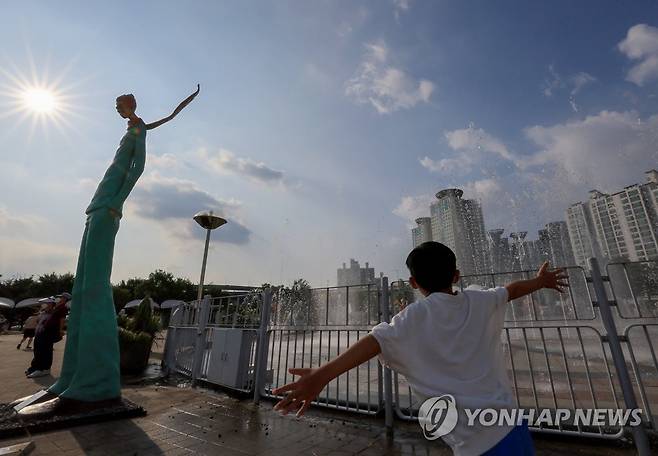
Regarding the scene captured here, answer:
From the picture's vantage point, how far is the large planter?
8.87 meters

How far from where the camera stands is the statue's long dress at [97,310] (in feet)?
16.7

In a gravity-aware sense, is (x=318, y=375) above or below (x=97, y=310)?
below

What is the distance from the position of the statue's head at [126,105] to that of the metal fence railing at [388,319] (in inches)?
175

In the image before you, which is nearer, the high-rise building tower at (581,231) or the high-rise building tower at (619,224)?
the high-rise building tower at (619,224)

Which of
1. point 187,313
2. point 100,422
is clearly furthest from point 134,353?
point 100,422

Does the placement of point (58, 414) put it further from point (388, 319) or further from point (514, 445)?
point (514, 445)

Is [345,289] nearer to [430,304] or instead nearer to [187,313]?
[430,304]

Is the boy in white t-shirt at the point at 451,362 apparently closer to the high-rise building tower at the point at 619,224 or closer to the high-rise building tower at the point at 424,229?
the high-rise building tower at the point at 424,229

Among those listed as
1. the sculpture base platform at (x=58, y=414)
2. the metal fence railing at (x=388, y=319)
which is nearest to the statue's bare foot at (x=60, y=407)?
the sculpture base platform at (x=58, y=414)

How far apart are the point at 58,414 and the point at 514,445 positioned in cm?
615

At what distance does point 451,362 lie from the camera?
1307 mm

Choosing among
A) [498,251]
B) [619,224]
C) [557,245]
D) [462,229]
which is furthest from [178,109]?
[619,224]

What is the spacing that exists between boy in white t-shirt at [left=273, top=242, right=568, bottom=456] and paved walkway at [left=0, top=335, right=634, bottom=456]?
2852 mm

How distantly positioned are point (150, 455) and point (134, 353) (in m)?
6.55
